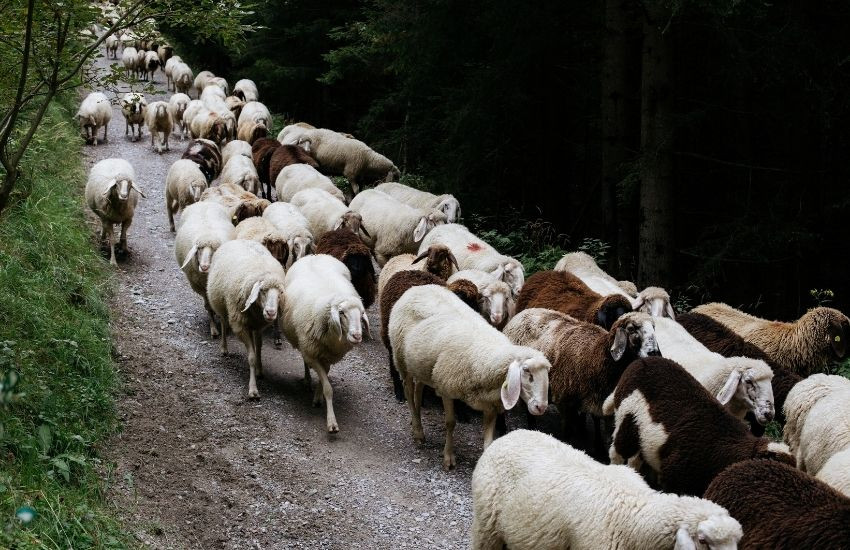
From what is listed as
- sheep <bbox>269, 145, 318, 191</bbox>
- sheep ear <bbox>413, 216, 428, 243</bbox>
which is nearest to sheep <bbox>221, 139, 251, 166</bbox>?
sheep <bbox>269, 145, 318, 191</bbox>

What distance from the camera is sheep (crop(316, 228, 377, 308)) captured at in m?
11.4

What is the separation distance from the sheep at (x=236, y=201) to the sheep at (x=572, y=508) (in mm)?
8765

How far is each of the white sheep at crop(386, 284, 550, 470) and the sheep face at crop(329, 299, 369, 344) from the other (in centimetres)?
40

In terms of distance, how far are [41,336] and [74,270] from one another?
291 centimetres

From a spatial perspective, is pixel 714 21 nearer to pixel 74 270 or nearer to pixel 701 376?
pixel 701 376

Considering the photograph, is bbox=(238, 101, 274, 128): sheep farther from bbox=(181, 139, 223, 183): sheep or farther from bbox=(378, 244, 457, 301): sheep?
bbox=(378, 244, 457, 301): sheep

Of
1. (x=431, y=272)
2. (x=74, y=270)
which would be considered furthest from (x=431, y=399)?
(x=74, y=270)

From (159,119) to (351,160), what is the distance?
217 inches

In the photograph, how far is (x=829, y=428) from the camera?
6.68 metres

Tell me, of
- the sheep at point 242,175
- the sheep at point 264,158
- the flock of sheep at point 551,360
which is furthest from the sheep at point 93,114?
the flock of sheep at point 551,360

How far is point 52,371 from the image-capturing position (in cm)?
820

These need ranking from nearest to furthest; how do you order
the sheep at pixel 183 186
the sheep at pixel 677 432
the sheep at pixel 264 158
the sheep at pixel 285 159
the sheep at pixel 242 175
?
the sheep at pixel 677 432
the sheep at pixel 183 186
the sheep at pixel 242 175
the sheep at pixel 285 159
the sheep at pixel 264 158

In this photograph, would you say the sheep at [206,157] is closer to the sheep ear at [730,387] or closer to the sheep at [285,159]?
the sheep at [285,159]

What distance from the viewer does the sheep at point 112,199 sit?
13.3 metres
